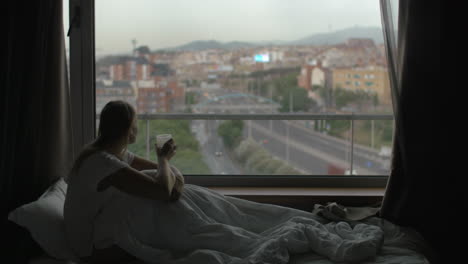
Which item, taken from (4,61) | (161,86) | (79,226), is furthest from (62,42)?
(79,226)

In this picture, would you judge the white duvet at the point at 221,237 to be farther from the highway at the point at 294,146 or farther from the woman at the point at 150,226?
the highway at the point at 294,146

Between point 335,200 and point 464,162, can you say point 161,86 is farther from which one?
point 464,162

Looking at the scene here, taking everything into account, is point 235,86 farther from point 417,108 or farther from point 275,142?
point 417,108

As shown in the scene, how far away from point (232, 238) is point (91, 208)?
0.59 meters

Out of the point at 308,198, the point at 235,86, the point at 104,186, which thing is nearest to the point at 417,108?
the point at 308,198

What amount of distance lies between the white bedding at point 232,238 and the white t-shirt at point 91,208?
0.21 feet

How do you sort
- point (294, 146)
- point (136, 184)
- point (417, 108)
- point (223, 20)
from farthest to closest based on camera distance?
point (294, 146)
point (223, 20)
point (417, 108)
point (136, 184)

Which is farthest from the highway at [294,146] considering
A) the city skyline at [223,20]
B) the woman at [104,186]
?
the woman at [104,186]

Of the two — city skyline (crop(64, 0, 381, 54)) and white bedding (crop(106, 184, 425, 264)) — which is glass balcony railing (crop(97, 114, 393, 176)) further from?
white bedding (crop(106, 184, 425, 264))

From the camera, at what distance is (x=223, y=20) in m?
2.87

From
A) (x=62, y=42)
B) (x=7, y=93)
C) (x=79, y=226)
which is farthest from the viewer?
(x=62, y=42)

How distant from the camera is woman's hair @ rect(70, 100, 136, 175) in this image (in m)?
1.93

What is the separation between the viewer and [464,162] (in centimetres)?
232

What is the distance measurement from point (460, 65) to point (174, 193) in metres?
1.54
